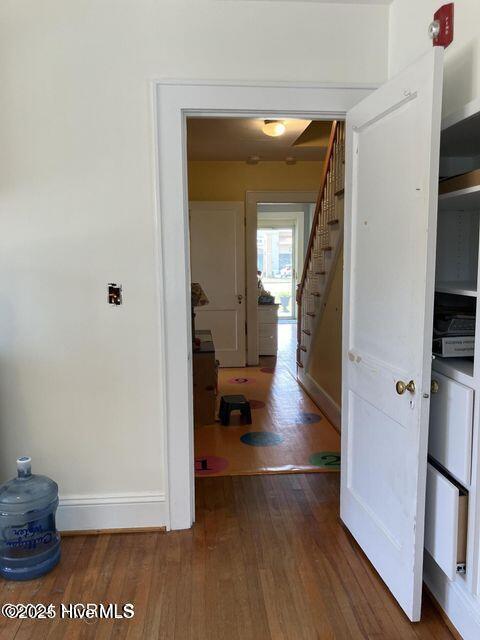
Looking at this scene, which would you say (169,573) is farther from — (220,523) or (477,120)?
(477,120)

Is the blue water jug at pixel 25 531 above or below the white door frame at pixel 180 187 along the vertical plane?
below

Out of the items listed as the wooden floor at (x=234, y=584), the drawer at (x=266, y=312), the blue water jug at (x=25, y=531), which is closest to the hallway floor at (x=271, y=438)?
the wooden floor at (x=234, y=584)

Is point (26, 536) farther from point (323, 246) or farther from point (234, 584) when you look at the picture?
point (323, 246)

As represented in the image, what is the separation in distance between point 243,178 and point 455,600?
514cm

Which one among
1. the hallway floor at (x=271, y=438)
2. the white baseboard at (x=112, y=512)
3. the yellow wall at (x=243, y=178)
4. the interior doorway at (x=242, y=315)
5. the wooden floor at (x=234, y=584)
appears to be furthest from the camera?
the yellow wall at (x=243, y=178)

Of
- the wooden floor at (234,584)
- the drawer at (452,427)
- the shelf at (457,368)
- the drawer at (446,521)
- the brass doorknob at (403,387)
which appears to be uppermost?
the shelf at (457,368)

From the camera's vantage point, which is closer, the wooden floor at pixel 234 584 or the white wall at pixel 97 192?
the wooden floor at pixel 234 584

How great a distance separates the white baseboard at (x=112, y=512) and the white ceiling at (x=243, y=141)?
2749 mm

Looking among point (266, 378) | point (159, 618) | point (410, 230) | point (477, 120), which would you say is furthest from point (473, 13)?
point (266, 378)

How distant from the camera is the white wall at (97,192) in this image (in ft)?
7.10

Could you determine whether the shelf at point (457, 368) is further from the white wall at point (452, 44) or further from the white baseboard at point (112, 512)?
the white baseboard at point (112, 512)

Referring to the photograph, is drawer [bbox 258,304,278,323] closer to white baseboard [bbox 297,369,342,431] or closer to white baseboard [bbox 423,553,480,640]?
white baseboard [bbox 297,369,342,431]

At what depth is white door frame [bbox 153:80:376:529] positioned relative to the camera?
221 centimetres

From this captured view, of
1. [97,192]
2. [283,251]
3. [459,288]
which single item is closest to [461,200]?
[459,288]
